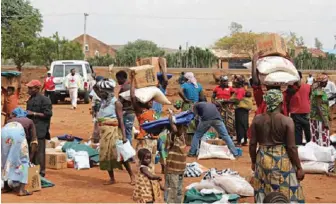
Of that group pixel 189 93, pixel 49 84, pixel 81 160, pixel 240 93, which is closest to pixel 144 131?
pixel 81 160

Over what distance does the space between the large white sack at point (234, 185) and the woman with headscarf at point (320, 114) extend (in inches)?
144

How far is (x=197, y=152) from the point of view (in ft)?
40.8

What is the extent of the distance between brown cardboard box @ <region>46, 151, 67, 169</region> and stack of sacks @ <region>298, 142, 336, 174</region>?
417 centimetres

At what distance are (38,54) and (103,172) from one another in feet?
100

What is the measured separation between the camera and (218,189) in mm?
8531

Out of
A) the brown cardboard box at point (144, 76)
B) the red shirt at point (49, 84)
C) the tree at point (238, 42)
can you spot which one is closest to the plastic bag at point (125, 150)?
the brown cardboard box at point (144, 76)

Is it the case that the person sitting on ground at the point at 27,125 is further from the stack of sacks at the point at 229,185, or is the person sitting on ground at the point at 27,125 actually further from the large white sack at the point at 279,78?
the large white sack at the point at 279,78

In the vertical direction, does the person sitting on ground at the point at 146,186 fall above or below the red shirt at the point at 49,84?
below

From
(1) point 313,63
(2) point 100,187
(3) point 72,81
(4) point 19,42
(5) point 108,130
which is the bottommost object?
(2) point 100,187

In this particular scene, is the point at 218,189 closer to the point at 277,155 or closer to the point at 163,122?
the point at 163,122

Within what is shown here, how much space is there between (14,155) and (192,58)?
3971 cm

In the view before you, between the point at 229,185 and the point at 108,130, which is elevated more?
the point at 108,130

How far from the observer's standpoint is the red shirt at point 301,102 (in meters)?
11.1

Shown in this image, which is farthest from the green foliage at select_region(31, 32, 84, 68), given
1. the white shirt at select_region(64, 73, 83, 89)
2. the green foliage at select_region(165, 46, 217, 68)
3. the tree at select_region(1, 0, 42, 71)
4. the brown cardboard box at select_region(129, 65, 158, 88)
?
the brown cardboard box at select_region(129, 65, 158, 88)
